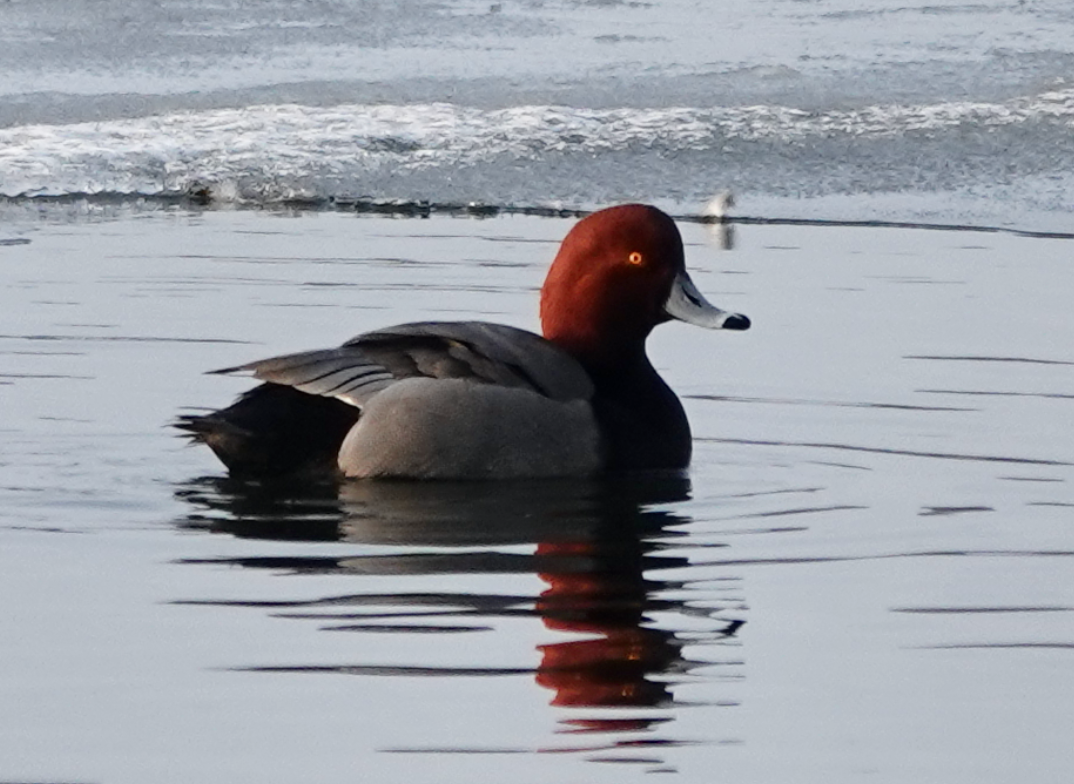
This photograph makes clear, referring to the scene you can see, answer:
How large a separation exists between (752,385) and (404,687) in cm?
331

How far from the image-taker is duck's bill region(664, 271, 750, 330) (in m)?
6.21

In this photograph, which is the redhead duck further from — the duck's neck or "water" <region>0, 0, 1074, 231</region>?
"water" <region>0, 0, 1074, 231</region>

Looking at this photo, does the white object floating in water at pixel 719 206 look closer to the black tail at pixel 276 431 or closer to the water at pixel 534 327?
the water at pixel 534 327

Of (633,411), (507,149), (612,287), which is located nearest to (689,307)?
(612,287)

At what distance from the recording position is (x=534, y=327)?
763 centimetres

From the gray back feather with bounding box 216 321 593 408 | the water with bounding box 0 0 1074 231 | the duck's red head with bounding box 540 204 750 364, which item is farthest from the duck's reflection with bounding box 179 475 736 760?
the water with bounding box 0 0 1074 231

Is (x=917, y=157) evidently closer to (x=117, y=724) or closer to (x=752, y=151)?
(x=752, y=151)

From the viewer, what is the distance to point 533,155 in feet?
35.9

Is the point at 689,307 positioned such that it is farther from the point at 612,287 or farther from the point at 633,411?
the point at 633,411

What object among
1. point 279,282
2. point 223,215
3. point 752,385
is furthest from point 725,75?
point 752,385

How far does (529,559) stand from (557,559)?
60 millimetres

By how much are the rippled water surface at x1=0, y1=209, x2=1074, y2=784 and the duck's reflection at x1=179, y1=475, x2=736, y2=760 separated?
0.04 feet

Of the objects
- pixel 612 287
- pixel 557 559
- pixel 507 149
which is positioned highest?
pixel 507 149

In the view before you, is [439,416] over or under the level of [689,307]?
under
